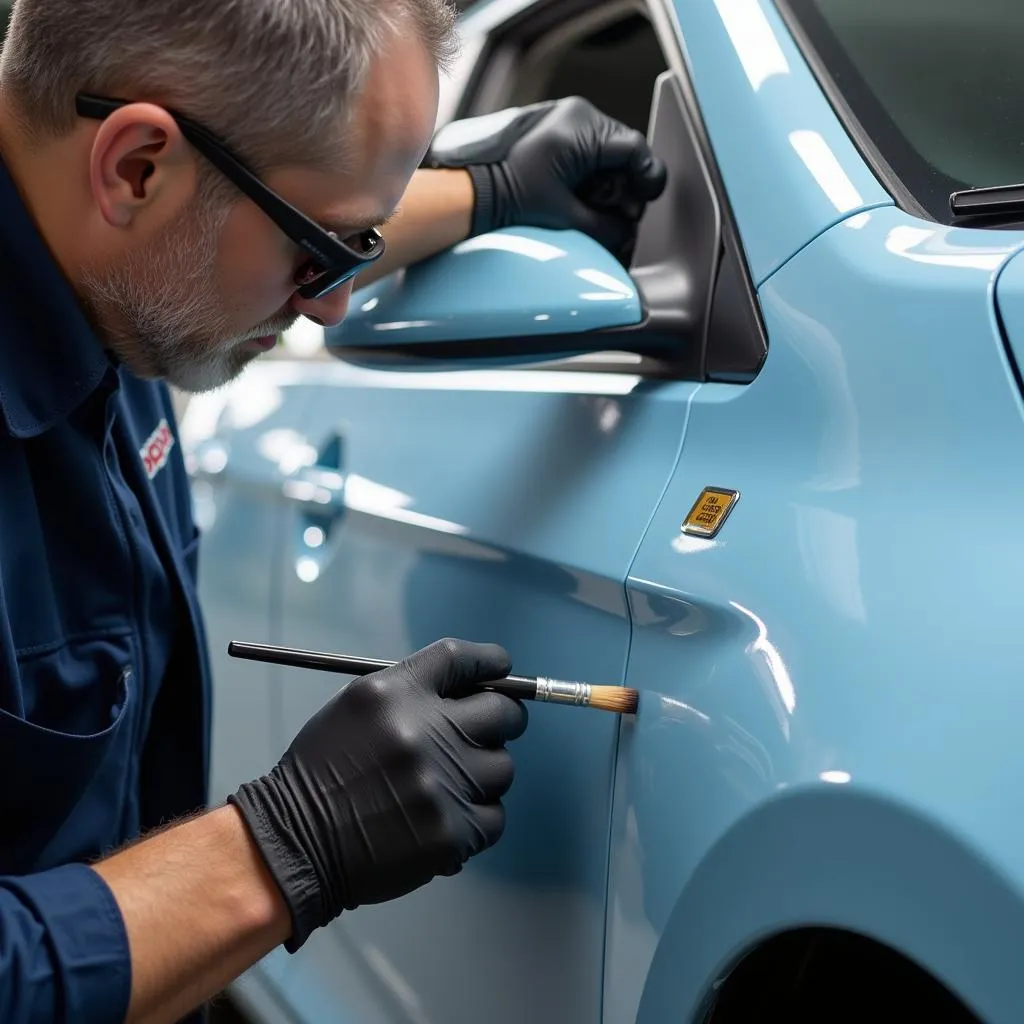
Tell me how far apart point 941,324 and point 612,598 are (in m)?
0.32

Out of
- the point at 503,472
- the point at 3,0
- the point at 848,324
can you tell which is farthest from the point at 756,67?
the point at 3,0

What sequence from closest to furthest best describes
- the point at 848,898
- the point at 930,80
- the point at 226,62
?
the point at 848,898
the point at 226,62
the point at 930,80

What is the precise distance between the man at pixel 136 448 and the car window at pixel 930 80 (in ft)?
0.72

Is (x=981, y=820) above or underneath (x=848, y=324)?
underneath

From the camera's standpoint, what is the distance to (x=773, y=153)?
3.13 ft

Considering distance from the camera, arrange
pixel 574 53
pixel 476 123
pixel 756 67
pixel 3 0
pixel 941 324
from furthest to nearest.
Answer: pixel 3 0 < pixel 574 53 < pixel 476 123 < pixel 756 67 < pixel 941 324

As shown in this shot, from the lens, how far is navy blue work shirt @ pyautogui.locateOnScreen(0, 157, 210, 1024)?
1.00 meters

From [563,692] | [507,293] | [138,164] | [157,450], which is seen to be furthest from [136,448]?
[563,692]

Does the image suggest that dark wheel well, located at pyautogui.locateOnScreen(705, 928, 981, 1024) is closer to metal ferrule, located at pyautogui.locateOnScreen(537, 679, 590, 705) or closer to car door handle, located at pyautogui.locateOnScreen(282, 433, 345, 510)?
metal ferrule, located at pyautogui.locateOnScreen(537, 679, 590, 705)

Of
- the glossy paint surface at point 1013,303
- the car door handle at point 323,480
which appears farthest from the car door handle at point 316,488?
the glossy paint surface at point 1013,303

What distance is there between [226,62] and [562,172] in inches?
15.9

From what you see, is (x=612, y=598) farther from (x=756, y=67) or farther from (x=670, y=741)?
(x=756, y=67)

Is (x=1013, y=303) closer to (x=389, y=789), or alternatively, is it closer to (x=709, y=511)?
(x=709, y=511)

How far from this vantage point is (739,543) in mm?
834
